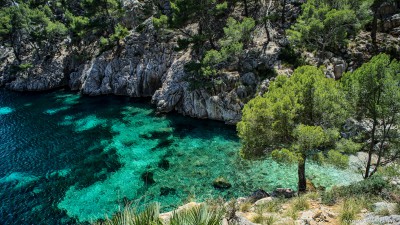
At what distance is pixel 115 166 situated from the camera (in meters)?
28.7

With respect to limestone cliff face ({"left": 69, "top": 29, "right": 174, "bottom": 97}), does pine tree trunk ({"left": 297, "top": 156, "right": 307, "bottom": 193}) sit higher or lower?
lower

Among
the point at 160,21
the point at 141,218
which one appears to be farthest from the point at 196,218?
the point at 160,21

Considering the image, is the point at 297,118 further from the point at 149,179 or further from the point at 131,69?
the point at 131,69

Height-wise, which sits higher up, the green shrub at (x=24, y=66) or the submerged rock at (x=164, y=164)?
the green shrub at (x=24, y=66)

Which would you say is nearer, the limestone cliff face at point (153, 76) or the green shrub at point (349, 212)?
the green shrub at point (349, 212)

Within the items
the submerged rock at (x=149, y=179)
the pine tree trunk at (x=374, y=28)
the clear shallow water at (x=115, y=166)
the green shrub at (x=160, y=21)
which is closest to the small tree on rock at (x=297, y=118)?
the clear shallow water at (x=115, y=166)

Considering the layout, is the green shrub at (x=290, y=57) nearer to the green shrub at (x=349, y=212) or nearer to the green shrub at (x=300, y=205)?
the green shrub at (x=300, y=205)

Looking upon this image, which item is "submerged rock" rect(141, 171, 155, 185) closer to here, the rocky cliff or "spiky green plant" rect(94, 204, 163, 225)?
the rocky cliff

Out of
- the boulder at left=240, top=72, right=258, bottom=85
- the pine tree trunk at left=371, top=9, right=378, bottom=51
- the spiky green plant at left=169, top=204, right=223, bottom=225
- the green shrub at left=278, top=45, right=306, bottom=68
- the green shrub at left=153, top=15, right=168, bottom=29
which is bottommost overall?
the spiky green plant at left=169, top=204, right=223, bottom=225

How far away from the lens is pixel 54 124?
41.4 metres

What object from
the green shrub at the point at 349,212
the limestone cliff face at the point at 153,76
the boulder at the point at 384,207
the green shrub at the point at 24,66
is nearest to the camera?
the boulder at the point at 384,207

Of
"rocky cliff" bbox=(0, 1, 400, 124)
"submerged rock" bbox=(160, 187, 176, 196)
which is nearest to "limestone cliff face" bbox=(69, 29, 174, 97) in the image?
"rocky cliff" bbox=(0, 1, 400, 124)

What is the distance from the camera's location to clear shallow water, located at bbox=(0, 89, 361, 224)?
2275 cm

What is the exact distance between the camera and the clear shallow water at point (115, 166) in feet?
74.6
